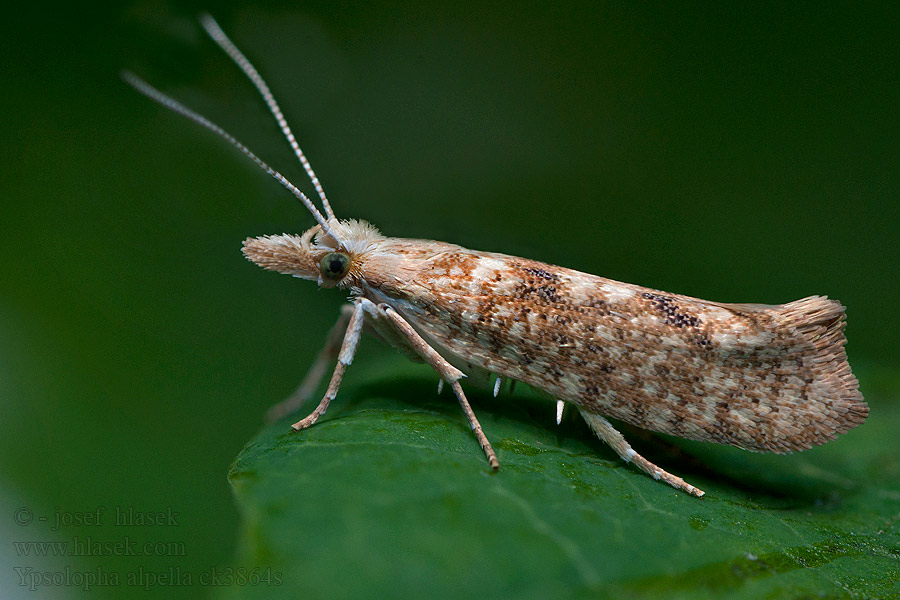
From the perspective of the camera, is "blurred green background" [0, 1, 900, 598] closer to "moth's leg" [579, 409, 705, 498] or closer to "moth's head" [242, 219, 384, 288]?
"moth's head" [242, 219, 384, 288]

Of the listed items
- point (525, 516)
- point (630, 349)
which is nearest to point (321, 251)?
point (630, 349)

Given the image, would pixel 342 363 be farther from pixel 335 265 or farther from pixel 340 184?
pixel 340 184

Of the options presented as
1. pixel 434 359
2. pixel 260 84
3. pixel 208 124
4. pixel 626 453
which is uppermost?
pixel 260 84

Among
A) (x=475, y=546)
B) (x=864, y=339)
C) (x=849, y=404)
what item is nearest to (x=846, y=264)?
(x=864, y=339)

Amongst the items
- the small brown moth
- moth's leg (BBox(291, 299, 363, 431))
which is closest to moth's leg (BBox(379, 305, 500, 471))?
the small brown moth

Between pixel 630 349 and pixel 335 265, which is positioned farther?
pixel 335 265
